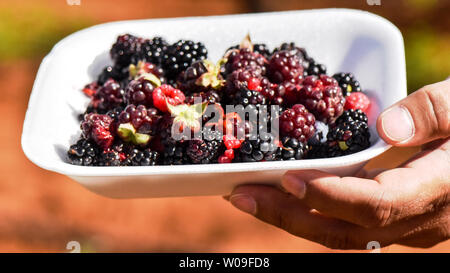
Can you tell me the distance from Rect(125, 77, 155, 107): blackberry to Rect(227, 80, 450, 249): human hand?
1.15 ft

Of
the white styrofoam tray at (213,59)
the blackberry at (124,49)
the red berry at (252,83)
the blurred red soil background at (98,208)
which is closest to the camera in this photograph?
the white styrofoam tray at (213,59)

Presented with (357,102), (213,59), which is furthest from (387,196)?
(213,59)

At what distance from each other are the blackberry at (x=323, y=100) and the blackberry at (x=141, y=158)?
0.43m

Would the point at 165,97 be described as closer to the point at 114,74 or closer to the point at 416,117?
the point at 114,74

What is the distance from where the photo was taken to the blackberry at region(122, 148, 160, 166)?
1094mm

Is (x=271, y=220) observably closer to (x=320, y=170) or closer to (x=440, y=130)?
(x=320, y=170)

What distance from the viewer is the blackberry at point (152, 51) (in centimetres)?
134

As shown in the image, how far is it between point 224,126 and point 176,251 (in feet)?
4.47

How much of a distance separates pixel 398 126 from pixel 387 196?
184 millimetres

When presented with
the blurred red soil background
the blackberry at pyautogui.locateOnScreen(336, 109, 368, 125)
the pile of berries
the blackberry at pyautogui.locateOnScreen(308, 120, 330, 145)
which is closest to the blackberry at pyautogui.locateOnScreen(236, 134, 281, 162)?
the pile of berries

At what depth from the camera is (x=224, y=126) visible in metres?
1.09

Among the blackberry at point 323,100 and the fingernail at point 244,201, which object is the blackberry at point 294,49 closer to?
the blackberry at point 323,100

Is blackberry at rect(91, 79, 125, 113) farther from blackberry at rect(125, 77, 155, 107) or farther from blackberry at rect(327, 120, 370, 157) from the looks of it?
blackberry at rect(327, 120, 370, 157)

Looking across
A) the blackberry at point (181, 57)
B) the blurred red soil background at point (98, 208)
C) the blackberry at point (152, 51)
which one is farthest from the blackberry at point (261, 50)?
the blurred red soil background at point (98, 208)
